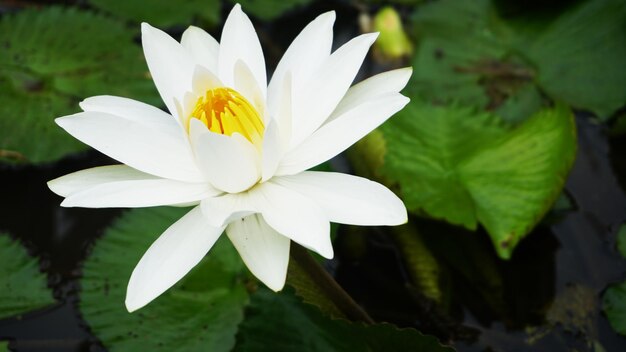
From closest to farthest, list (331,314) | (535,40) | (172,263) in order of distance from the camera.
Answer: (172,263) < (331,314) < (535,40)

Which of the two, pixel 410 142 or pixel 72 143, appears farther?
pixel 72 143

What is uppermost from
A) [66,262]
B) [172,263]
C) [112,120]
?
[112,120]

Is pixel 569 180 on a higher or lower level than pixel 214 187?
lower

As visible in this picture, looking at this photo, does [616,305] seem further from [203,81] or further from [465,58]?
[203,81]

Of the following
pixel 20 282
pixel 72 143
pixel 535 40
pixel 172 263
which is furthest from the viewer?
pixel 535 40

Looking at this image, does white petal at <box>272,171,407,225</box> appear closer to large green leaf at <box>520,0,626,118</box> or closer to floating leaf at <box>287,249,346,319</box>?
floating leaf at <box>287,249,346,319</box>

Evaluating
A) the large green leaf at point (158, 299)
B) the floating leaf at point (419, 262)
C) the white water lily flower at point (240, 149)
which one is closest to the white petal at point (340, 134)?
the white water lily flower at point (240, 149)

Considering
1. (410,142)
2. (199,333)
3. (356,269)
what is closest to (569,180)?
(410,142)

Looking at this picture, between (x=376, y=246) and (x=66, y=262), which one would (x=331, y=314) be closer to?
(x=376, y=246)
